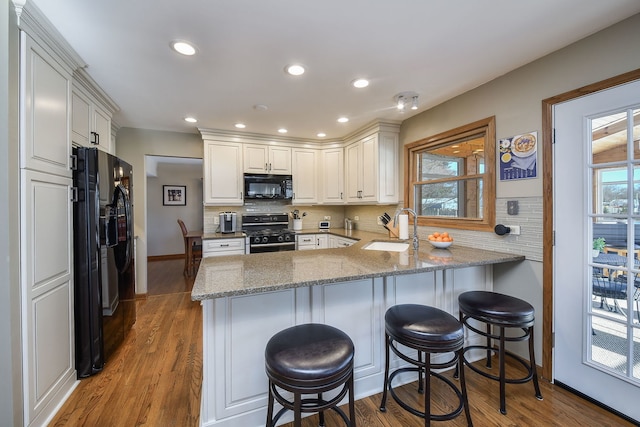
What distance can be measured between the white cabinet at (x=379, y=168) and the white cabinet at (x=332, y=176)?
0.54 metres

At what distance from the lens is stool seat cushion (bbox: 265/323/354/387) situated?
3.47 ft

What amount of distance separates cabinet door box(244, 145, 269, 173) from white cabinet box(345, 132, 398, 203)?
1443mm

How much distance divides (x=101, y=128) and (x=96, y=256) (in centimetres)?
143

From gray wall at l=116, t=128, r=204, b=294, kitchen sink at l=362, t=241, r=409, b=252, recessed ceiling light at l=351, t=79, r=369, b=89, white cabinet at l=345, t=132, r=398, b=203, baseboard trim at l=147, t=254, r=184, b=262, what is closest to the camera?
recessed ceiling light at l=351, t=79, r=369, b=89

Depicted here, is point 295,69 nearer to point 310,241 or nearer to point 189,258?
point 310,241

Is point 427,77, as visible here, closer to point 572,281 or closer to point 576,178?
point 576,178

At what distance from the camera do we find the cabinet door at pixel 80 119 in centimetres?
206

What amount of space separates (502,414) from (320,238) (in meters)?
2.84

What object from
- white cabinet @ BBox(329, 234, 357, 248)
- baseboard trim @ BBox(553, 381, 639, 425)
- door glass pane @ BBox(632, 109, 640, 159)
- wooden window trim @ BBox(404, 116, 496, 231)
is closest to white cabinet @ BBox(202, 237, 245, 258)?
white cabinet @ BBox(329, 234, 357, 248)

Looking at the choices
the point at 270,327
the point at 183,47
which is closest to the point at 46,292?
the point at 270,327

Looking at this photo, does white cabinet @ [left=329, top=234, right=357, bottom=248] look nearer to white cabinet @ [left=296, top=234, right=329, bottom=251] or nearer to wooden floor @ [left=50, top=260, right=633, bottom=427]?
white cabinet @ [left=296, top=234, right=329, bottom=251]

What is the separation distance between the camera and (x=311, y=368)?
3.49ft

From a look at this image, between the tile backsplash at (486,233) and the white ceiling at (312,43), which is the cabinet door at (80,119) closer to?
the white ceiling at (312,43)

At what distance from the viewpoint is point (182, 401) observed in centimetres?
173
